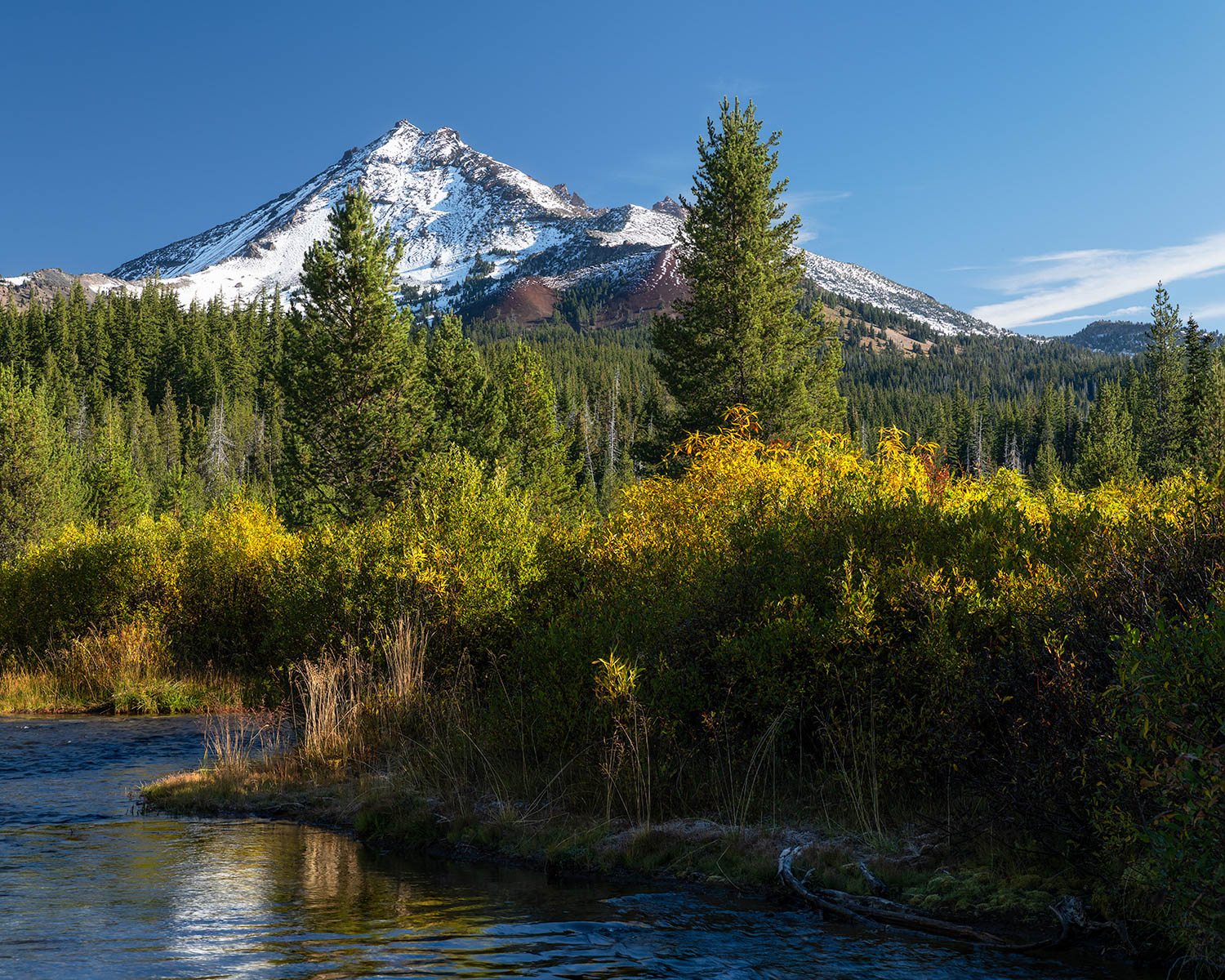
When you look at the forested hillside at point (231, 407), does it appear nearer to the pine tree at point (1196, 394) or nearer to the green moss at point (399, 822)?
the pine tree at point (1196, 394)

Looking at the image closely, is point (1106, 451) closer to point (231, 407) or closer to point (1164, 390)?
point (1164, 390)

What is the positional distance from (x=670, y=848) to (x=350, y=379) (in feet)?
88.0

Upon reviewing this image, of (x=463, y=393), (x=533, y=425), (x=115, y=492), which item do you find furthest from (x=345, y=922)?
(x=115, y=492)

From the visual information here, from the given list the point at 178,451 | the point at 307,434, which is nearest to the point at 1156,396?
the point at 307,434

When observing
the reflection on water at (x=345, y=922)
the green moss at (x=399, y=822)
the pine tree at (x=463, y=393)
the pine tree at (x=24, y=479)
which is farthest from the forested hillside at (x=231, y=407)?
the reflection on water at (x=345, y=922)

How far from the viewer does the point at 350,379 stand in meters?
34.2

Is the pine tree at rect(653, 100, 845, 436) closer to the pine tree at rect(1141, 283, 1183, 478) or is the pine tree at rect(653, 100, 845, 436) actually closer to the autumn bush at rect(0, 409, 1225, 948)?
the autumn bush at rect(0, 409, 1225, 948)

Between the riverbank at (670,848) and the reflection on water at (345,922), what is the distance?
420mm

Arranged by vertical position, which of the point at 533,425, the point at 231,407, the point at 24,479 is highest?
the point at 231,407

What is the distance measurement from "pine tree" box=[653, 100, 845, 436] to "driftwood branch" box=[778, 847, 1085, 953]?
76.3ft

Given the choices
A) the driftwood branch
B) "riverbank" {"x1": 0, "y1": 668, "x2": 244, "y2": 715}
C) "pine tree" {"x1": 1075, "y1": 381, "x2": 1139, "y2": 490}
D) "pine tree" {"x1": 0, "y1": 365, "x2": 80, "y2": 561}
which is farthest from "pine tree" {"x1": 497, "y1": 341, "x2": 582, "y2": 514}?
the driftwood branch

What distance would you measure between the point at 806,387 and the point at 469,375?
19381mm

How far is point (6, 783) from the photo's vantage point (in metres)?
15.3

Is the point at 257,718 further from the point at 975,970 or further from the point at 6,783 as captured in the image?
the point at 975,970
